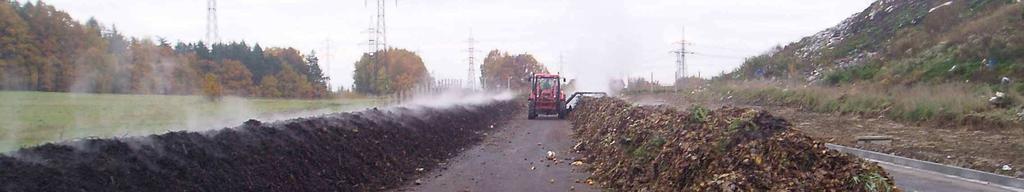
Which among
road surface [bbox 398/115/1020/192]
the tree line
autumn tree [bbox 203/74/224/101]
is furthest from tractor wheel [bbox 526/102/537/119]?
autumn tree [bbox 203/74/224/101]

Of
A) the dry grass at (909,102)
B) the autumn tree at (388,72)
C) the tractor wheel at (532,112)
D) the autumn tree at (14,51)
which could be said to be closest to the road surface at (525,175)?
the autumn tree at (14,51)

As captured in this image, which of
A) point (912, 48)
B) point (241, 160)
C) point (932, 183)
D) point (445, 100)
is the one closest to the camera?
point (241, 160)

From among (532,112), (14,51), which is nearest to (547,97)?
(532,112)

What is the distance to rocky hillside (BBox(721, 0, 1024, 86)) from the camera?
88.2ft

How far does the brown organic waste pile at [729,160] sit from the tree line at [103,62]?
6.98 m

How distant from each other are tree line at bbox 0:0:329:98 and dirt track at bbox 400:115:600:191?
4.60m

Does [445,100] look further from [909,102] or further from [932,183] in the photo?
[932,183]

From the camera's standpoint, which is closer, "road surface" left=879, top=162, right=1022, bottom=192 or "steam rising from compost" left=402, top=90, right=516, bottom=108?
"road surface" left=879, top=162, right=1022, bottom=192

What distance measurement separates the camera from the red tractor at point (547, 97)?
3584 cm

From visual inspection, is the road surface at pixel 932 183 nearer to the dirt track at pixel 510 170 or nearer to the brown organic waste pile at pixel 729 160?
the brown organic waste pile at pixel 729 160

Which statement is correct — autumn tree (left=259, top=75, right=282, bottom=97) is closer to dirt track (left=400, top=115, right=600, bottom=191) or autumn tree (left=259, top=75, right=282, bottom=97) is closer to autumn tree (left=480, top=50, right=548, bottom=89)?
dirt track (left=400, top=115, right=600, bottom=191)

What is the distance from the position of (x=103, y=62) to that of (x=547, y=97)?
25083mm

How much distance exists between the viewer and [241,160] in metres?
9.71

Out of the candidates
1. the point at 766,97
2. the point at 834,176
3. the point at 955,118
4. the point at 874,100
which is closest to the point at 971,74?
the point at 874,100
